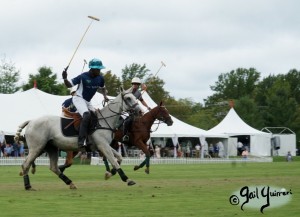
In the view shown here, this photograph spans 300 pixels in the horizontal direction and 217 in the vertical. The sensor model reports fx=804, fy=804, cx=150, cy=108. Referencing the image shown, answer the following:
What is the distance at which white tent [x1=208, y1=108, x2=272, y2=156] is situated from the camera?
68.6 m

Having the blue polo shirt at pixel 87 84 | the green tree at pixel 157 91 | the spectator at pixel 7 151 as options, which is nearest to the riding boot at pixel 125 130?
the blue polo shirt at pixel 87 84

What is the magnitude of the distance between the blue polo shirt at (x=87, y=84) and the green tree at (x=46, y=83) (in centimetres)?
7276

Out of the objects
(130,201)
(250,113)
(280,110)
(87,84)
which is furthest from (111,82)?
(130,201)

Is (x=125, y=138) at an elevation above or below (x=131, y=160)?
above

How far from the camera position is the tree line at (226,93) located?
98250 mm

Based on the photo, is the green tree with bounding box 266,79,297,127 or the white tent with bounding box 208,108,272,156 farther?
the green tree with bounding box 266,79,297,127

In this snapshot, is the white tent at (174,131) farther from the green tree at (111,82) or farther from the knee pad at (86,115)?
the green tree at (111,82)

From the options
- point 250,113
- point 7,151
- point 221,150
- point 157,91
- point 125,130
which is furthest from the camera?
point 157,91

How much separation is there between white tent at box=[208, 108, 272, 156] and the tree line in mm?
12853

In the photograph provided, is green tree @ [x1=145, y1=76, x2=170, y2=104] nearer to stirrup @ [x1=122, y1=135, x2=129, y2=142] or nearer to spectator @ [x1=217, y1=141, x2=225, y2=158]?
spectator @ [x1=217, y1=141, x2=225, y2=158]

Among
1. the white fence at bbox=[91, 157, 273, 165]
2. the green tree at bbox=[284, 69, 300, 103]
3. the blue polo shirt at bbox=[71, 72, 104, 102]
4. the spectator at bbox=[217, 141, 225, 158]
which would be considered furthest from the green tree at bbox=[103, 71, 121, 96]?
the blue polo shirt at bbox=[71, 72, 104, 102]

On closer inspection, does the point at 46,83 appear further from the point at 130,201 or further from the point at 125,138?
the point at 130,201

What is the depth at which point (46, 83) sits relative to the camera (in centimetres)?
9369

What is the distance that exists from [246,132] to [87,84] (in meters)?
49.3
